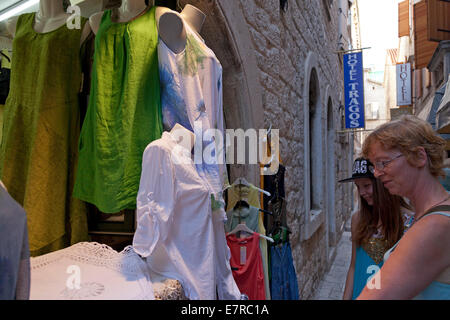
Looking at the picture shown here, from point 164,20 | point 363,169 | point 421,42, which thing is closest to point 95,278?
point 164,20

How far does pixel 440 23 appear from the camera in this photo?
299 inches

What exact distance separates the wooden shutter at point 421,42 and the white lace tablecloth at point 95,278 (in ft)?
36.3

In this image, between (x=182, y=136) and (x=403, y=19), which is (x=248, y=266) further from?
(x=403, y=19)

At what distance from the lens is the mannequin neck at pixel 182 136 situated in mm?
1352

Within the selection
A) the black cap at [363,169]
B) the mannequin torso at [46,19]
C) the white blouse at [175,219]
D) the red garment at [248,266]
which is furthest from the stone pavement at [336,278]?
the mannequin torso at [46,19]

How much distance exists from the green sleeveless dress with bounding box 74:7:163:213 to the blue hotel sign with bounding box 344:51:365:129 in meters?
8.45

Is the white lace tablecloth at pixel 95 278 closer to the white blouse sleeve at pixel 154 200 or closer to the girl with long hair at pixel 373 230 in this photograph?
the white blouse sleeve at pixel 154 200

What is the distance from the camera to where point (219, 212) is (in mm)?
1466

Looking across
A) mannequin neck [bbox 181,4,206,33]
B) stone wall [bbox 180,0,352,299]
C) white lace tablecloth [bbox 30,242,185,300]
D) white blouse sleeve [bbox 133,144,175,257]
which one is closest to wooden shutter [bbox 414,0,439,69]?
stone wall [bbox 180,0,352,299]

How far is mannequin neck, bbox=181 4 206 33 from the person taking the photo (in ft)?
5.16

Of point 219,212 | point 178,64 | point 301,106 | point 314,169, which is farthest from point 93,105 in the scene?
point 314,169

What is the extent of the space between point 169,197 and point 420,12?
37.6 ft

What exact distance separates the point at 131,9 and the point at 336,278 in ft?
19.4
